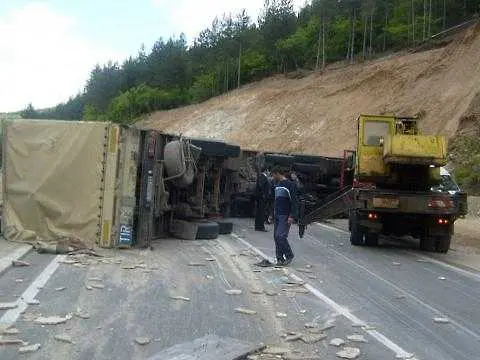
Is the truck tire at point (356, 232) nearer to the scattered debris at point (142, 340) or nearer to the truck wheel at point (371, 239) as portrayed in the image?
the truck wheel at point (371, 239)

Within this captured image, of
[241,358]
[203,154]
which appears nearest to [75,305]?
[241,358]

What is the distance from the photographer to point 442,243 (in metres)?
15.2

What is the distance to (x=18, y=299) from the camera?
7.72 m

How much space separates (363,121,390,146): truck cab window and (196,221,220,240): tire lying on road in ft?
13.6

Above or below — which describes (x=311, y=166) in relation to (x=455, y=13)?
below

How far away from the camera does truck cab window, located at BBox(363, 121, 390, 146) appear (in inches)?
624

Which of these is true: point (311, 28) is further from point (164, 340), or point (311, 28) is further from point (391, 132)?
point (164, 340)

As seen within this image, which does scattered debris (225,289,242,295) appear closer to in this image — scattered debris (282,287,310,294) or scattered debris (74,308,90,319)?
scattered debris (282,287,310,294)

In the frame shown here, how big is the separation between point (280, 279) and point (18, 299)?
153 inches

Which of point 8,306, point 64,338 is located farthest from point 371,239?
point 64,338

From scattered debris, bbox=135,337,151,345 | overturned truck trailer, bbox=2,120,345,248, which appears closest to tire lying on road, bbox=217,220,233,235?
overturned truck trailer, bbox=2,120,345,248

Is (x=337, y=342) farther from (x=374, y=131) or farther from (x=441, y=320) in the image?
(x=374, y=131)

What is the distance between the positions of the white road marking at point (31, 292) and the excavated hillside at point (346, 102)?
29.8m

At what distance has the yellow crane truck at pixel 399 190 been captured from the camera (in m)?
14.4
